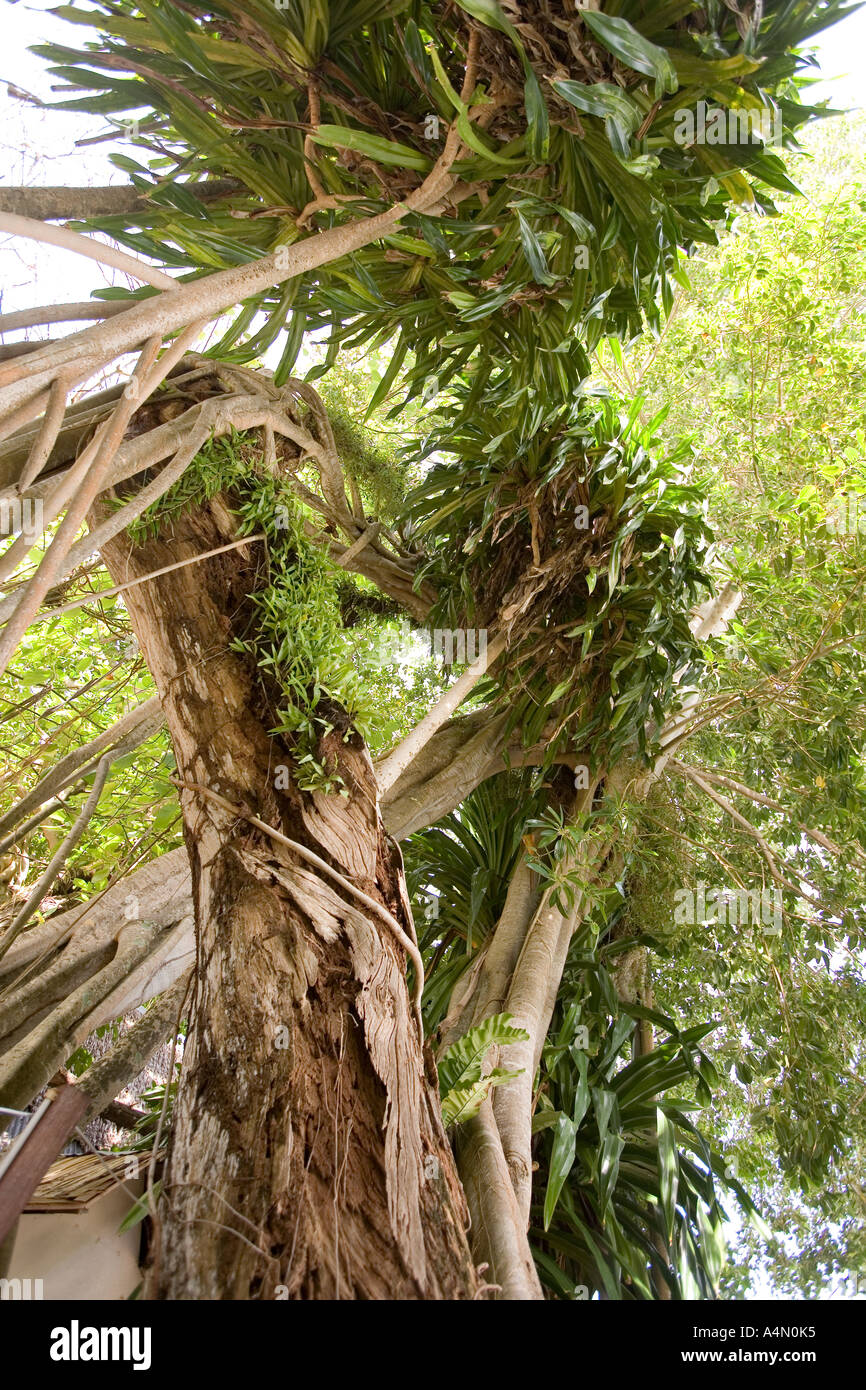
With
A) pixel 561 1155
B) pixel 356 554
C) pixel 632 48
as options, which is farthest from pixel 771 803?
pixel 632 48

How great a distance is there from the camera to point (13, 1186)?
48.7 inches

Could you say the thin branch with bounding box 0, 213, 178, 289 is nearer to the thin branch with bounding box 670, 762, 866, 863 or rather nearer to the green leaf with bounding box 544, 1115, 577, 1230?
the green leaf with bounding box 544, 1115, 577, 1230

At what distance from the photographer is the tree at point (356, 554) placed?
1375 mm

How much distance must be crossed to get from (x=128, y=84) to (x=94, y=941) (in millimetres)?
1682

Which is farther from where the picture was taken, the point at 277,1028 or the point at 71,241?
the point at 277,1028

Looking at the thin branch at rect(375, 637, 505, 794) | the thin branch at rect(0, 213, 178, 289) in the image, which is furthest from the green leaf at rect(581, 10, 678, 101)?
the thin branch at rect(375, 637, 505, 794)

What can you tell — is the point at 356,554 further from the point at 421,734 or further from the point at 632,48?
the point at 632,48

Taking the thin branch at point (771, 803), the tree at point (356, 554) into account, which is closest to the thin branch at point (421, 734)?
the tree at point (356, 554)

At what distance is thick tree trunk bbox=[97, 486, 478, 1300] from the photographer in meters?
1.24

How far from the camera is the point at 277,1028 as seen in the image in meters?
1.48

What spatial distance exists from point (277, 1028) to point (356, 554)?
6.17 feet
